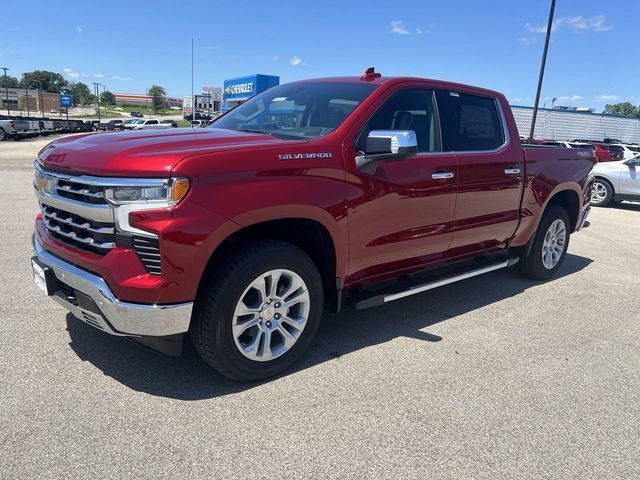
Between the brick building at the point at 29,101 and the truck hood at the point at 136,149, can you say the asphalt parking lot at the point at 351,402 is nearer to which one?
the truck hood at the point at 136,149

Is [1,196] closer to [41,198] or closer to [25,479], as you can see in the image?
[41,198]

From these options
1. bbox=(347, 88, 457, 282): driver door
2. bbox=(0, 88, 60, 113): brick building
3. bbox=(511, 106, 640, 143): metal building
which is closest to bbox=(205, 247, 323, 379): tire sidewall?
bbox=(347, 88, 457, 282): driver door

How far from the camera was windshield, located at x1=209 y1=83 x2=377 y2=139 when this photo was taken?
369 centimetres

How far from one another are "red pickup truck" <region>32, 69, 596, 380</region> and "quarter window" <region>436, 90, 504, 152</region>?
0.02 metres

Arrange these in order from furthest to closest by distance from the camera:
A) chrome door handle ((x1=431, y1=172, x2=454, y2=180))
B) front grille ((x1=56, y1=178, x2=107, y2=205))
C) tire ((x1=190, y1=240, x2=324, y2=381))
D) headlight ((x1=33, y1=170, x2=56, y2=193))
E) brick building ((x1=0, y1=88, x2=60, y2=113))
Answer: brick building ((x1=0, y1=88, x2=60, y2=113))
chrome door handle ((x1=431, y1=172, x2=454, y2=180))
headlight ((x1=33, y1=170, x2=56, y2=193))
tire ((x1=190, y1=240, x2=324, y2=381))
front grille ((x1=56, y1=178, x2=107, y2=205))

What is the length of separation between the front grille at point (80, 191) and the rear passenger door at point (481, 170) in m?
2.68

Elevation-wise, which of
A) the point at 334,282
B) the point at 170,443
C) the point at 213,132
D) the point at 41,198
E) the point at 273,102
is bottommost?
the point at 170,443

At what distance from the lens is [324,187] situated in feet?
10.6

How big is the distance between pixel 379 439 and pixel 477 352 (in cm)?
144

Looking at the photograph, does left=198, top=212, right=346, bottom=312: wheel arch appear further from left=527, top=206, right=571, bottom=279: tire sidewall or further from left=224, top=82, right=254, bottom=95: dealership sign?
left=224, top=82, right=254, bottom=95: dealership sign

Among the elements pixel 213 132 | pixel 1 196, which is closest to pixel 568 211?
pixel 213 132

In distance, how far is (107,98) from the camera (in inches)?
5369

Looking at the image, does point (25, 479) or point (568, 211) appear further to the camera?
point (568, 211)

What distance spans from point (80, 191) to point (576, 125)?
42.3 m
